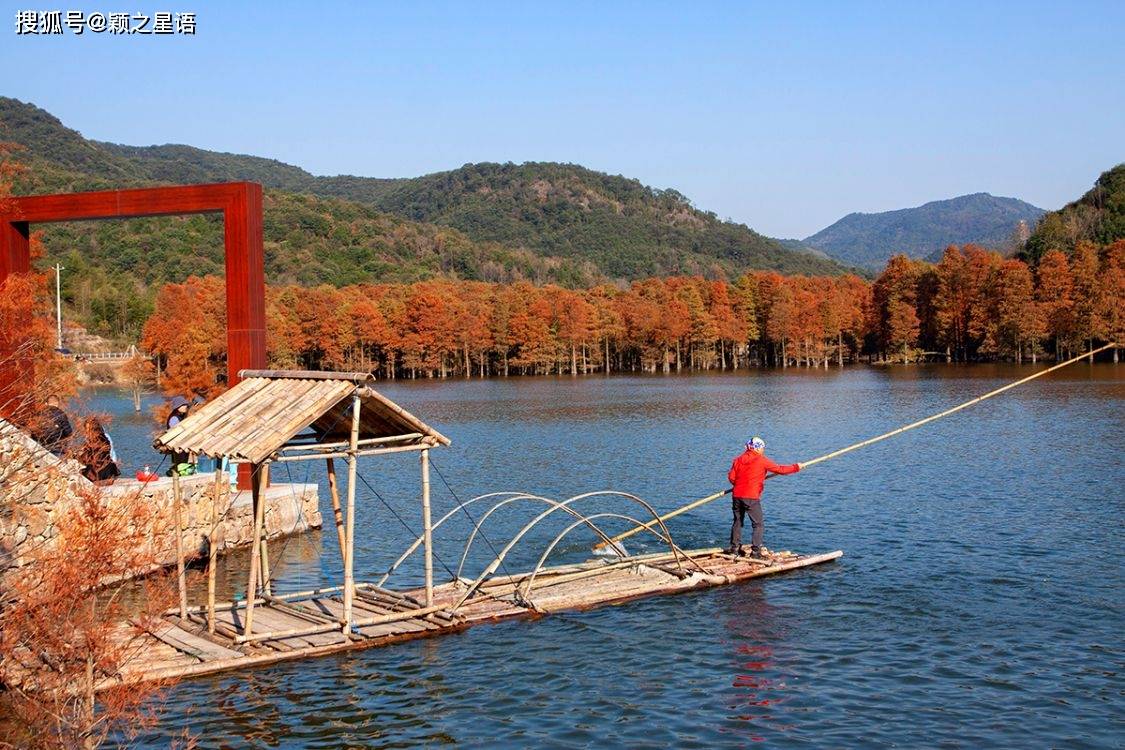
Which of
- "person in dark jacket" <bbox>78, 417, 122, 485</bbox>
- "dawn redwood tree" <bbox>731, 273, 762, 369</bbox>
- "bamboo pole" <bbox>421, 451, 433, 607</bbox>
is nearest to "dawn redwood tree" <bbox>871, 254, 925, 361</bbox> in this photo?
"dawn redwood tree" <bbox>731, 273, 762, 369</bbox>

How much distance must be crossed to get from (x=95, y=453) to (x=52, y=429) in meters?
1.90

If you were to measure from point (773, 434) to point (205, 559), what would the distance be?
28794mm

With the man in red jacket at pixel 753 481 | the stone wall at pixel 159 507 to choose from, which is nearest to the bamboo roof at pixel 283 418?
the stone wall at pixel 159 507

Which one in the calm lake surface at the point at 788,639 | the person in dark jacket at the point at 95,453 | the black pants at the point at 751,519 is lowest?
the calm lake surface at the point at 788,639

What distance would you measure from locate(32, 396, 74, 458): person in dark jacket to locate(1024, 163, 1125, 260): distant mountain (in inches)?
4427

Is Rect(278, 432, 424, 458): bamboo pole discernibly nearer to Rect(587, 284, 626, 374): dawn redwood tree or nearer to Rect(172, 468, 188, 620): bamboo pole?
Rect(172, 468, 188, 620): bamboo pole

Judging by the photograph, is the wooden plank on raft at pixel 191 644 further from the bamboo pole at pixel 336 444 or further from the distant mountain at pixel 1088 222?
the distant mountain at pixel 1088 222

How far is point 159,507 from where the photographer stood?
18.6 m

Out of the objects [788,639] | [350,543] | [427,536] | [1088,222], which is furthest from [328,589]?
[1088,222]

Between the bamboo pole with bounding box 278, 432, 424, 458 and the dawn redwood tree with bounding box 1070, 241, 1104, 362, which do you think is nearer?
the bamboo pole with bounding box 278, 432, 424, 458

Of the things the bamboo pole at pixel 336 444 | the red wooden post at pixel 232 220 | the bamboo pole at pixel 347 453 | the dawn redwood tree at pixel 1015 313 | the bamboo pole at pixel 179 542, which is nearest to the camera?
the bamboo pole at pixel 347 453

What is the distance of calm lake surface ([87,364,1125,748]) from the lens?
12.4 metres

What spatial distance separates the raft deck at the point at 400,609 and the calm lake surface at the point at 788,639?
0.84 feet

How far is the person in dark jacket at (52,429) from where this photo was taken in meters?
13.3
